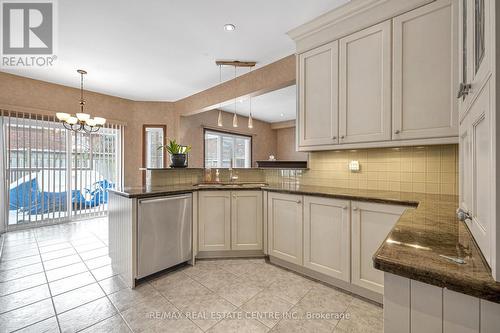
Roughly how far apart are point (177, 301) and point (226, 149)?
5.20 metres

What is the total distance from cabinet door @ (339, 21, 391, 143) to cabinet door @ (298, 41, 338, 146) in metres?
0.08

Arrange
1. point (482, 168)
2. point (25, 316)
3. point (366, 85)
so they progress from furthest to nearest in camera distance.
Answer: point (366, 85) < point (25, 316) < point (482, 168)

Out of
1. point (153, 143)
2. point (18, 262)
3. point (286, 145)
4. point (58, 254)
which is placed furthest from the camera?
point (286, 145)

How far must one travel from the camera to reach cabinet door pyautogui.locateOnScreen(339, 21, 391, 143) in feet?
6.39

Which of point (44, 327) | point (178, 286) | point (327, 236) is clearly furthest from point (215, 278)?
point (44, 327)

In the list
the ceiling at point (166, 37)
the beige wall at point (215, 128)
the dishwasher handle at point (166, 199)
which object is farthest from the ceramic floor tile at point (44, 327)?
the beige wall at point (215, 128)

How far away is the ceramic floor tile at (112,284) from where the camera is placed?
2068 millimetres

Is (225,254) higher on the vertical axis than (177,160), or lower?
lower

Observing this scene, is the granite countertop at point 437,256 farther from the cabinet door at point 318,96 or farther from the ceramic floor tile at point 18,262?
the ceramic floor tile at point 18,262

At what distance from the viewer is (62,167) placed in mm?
4367

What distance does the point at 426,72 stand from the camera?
177cm

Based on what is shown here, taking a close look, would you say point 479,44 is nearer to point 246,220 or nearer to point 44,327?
point 246,220

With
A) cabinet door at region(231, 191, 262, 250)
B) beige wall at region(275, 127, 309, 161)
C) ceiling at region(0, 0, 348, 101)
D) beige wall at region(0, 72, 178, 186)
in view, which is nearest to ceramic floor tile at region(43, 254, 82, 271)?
cabinet door at region(231, 191, 262, 250)

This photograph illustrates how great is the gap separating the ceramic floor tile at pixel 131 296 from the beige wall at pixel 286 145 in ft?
22.0
